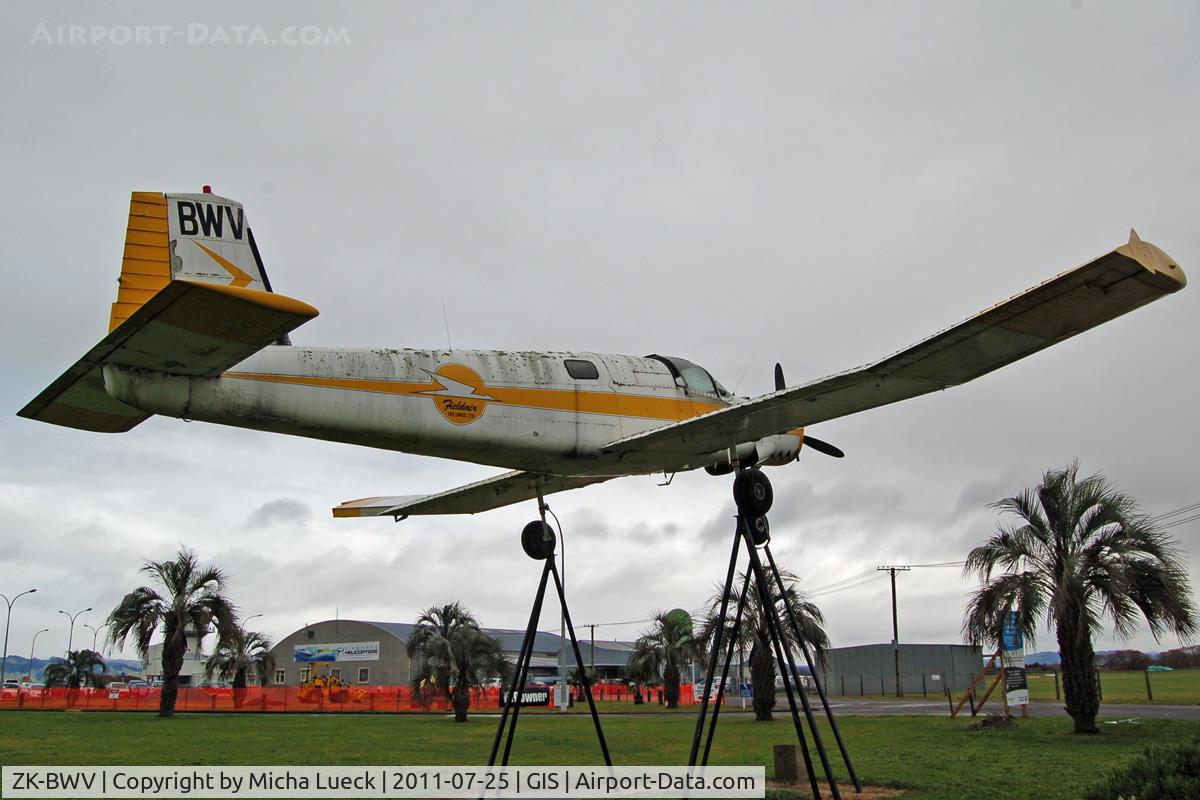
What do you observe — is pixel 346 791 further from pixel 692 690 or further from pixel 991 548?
pixel 692 690

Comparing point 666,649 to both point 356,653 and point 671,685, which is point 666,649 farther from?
point 356,653

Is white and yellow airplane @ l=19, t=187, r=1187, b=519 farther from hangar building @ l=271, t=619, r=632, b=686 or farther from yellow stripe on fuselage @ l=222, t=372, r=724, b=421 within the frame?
hangar building @ l=271, t=619, r=632, b=686

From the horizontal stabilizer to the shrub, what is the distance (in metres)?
8.59

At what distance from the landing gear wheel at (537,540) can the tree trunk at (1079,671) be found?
52.8 feet

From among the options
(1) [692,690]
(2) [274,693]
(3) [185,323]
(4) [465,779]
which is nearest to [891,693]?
(1) [692,690]

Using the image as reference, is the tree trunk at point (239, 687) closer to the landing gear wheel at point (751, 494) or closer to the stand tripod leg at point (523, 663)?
the stand tripod leg at point (523, 663)

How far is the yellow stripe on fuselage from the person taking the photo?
1021cm

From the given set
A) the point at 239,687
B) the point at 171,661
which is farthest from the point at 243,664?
the point at 171,661

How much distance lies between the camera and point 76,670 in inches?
2363

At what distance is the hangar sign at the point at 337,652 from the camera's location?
8506 cm

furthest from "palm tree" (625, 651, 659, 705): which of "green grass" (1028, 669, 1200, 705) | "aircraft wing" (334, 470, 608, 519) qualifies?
"aircraft wing" (334, 470, 608, 519)

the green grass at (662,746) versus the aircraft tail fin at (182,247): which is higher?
the aircraft tail fin at (182,247)

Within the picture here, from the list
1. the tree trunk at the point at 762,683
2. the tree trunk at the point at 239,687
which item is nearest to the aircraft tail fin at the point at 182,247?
the tree trunk at the point at 762,683

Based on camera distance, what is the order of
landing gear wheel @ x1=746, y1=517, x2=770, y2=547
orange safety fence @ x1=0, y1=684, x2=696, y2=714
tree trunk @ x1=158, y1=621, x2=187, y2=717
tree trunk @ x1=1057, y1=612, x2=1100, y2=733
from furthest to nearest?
1. orange safety fence @ x1=0, y1=684, x2=696, y2=714
2. tree trunk @ x1=158, y1=621, x2=187, y2=717
3. tree trunk @ x1=1057, y1=612, x2=1100, y2=733
4. landing gear wheel @ x1=746, y1=517, x2=770, y2=547
